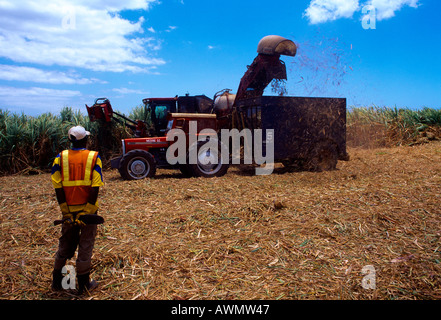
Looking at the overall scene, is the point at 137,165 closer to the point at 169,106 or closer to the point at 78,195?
the point at 169,106

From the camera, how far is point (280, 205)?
225 inches

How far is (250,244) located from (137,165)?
601cm

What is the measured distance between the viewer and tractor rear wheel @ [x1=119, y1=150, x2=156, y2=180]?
951 cm

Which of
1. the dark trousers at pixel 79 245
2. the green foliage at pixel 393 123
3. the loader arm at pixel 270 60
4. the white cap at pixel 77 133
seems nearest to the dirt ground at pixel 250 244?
the dark trousers at pixel 79 245

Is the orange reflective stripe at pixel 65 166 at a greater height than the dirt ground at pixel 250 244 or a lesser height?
greater

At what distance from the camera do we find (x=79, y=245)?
354 centimetres

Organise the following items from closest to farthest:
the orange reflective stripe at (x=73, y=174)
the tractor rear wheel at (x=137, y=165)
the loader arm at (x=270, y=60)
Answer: the orange reflective stripe at (x=73, y=174), the tractor rear wheel at (x=137, y=165), the loader arm at (x=270, y=60)

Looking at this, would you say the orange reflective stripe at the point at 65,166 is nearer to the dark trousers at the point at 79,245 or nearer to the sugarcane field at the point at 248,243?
the dark trousers at the point at 79,245

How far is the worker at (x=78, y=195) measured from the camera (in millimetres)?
3451

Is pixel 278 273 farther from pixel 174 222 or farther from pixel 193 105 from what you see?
pixel 193 105

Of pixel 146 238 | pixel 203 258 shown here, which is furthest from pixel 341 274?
pixel 146 238

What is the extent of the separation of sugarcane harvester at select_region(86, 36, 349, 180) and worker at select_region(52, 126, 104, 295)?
6069 millimetres

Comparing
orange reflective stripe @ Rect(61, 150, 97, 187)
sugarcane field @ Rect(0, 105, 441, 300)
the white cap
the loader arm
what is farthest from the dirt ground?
the loader arm

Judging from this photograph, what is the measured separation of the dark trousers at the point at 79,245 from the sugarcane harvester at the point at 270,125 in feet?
19.8
